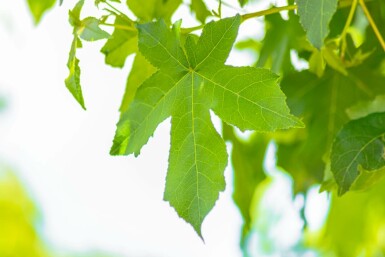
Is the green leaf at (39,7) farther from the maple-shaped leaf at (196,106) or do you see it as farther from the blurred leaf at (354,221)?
the blurred leaf at (354,221)

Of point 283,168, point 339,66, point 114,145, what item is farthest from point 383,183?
point 114,145

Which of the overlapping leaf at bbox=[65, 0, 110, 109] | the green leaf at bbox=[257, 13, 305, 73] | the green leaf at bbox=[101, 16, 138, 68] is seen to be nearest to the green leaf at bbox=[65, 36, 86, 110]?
the overlapping leaf at bbox=[65, 0, 110, 109]

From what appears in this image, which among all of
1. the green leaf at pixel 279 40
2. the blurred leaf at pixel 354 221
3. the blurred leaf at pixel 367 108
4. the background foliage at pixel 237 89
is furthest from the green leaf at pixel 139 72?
the blurred leaf at pixel 354 221

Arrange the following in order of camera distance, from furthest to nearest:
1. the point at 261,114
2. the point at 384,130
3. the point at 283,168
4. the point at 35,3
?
the point at 283,168 → the point at 35,3 → the point at 384,130 → the point at 261,114

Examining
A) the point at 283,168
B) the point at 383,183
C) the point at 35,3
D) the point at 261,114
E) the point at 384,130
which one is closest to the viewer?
the point at 261,114

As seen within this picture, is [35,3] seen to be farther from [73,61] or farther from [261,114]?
[261,114]
